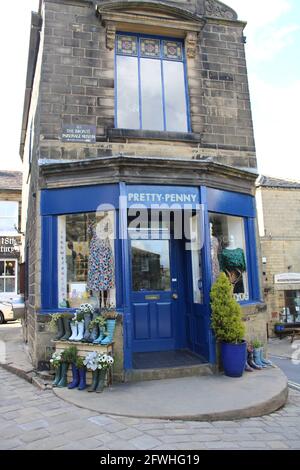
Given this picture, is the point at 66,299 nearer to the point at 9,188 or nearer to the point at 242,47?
the point at 242,47

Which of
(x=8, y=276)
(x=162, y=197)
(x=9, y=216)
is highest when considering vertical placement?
(x=9, y=216)

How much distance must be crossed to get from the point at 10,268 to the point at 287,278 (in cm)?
1495

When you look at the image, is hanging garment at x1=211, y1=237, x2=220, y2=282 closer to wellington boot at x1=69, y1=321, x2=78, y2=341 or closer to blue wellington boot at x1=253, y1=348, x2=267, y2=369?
blue wellington boot at x1=253, y1=348, x2=267, y2=369

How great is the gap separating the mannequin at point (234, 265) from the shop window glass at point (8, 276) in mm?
16512

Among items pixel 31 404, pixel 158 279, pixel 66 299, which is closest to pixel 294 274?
pixel 158 279

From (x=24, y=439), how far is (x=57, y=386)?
1.82 m

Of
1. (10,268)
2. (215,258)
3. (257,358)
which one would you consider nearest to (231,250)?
(215,258)

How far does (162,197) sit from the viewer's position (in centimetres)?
668

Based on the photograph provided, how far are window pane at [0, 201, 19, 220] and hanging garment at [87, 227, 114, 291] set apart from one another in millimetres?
16833

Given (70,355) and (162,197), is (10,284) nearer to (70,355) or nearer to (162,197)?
(70,355)

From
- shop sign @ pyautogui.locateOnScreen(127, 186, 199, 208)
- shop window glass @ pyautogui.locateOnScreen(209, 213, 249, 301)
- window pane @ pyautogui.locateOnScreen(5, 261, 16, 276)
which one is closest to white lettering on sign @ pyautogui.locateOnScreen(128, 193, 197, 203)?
shop sign @ pyautogui.locateOnScreen(127, 186, 199, 208)

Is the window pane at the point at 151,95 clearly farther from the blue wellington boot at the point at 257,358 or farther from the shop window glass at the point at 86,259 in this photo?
the blue wellington boot at the point at 257,358

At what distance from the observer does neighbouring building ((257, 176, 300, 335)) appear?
56.7ft

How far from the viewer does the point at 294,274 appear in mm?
17297
